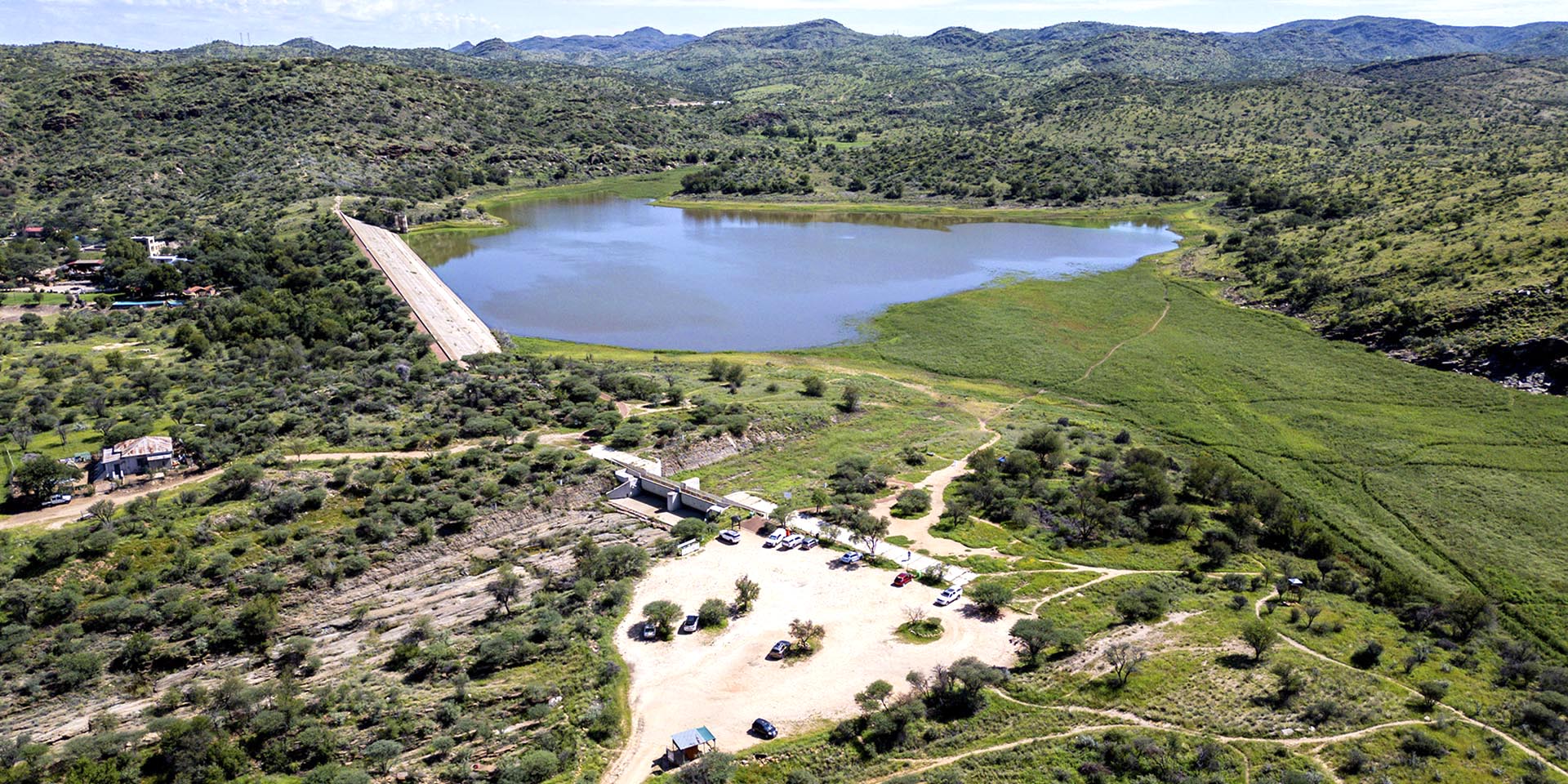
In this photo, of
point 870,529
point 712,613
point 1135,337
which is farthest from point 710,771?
point 1135,337

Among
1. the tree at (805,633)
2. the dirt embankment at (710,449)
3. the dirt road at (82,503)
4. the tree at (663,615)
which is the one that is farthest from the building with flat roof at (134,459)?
the tree at (805,633)

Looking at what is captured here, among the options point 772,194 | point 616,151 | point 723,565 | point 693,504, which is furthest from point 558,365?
point 616,151

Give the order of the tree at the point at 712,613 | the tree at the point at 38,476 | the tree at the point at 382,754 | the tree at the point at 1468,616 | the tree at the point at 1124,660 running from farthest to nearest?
1. the tree at the point at 38,476
2. the tree at the point at 1468,616
3. the tree at the point at 712,613
4. the tree at the point at 1124,660
5. the tree at the point at 382,754

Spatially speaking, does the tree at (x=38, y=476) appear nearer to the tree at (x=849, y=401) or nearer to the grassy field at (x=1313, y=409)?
the tree at (x=849, y=401)

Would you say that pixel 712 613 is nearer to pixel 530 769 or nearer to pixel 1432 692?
pixel 530 769

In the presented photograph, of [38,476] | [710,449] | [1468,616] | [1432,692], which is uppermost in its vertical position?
[38,476]

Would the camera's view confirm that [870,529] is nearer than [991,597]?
No
